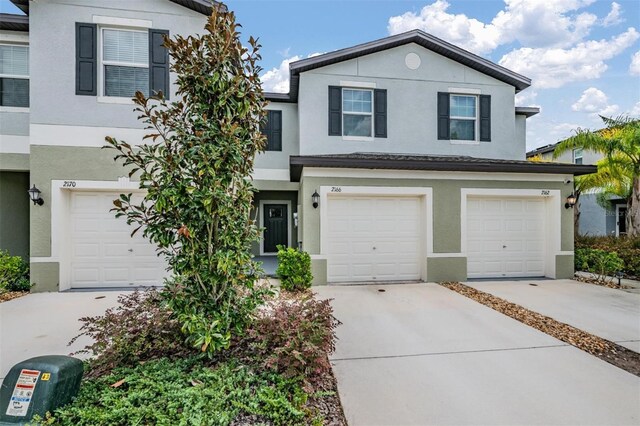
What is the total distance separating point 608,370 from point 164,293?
198 inches

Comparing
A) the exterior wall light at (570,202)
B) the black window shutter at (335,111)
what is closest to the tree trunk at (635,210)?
the exterior wall light at (570,202)

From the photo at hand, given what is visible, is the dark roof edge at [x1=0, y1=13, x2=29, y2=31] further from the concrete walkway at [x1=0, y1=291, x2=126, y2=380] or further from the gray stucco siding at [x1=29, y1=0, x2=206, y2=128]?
the concrete walkway at [x1=0, y1=291, x2=126, y2=380]

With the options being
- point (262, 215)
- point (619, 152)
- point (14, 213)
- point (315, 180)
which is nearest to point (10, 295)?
point (14, 213)

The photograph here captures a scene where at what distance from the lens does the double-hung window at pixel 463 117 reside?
1002 cm

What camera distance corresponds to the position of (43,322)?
5.00 m

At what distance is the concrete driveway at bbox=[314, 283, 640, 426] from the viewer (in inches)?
107

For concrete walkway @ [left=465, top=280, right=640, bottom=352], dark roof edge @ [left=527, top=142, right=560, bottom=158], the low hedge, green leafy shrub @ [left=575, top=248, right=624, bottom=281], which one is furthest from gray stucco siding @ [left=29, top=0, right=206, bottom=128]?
dark roof edge @ [left=527, top=142, right=560, bottom=158]

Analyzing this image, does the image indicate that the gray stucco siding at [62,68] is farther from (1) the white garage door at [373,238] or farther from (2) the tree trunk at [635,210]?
(2) the tree trunk at [635,210]

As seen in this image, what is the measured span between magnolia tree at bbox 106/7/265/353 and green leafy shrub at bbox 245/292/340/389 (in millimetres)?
301

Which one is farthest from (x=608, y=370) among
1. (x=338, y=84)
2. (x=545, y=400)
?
(x=338, y=84)

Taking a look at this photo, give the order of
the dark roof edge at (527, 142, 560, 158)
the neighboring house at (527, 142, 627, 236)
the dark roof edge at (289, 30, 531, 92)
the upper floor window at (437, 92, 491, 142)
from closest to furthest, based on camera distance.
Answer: the dark roof edge at (289, 30, 531, 92) → the upper floor window at (437, 92, 491, 142) → the neighboring house at (527, 142, 627, 236) → the dark roof edge at (527, 142, 560, 158)

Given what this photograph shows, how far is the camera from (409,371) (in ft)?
11.2

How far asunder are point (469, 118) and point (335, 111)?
4563 mm

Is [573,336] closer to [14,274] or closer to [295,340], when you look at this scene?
[295,340]
